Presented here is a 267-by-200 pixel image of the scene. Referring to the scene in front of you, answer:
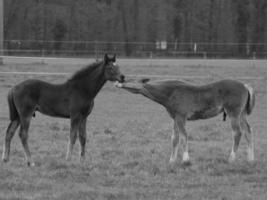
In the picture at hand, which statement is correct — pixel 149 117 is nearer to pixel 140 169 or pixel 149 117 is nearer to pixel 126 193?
pixel 140 169

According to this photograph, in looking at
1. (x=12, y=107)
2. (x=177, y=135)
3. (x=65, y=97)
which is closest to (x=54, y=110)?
(x=65, y=97)

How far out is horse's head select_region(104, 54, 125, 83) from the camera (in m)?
10.9

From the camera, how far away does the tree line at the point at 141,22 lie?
53.6 metres

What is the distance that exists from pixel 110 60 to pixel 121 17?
43844mm

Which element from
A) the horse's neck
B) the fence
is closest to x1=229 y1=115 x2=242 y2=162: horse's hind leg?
the horse's neck

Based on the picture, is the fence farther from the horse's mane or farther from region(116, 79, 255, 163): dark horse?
region(116, 79, 255, 163): dark horse

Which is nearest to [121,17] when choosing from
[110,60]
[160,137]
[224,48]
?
[224,48]

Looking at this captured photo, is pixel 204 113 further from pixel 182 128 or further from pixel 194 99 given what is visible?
pixel 182 128

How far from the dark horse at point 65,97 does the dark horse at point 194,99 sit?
18.8 inches

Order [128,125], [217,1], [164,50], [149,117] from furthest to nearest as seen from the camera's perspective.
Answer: [217,1] → [164,50] → [149,117] → [128,125]

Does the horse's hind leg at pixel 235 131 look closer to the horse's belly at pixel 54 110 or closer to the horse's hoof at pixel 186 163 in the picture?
the horse's hoof at pixel 186 163

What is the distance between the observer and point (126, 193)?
8.57 metres

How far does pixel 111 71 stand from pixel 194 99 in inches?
61.7

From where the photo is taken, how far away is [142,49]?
5184cm
